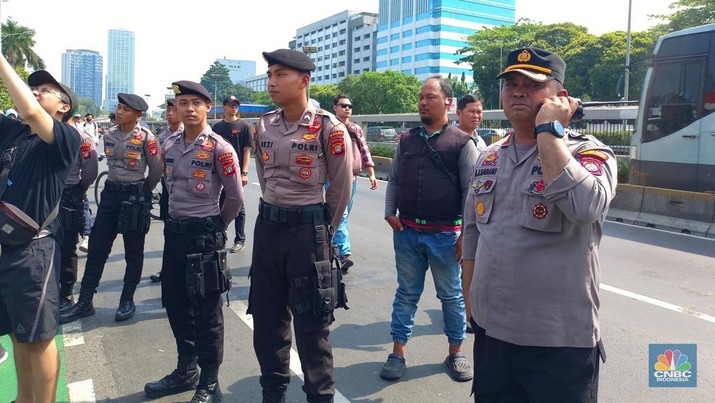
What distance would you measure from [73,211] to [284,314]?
3.10 m

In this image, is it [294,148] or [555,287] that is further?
[294,148]

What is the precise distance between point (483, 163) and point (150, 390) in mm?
2535

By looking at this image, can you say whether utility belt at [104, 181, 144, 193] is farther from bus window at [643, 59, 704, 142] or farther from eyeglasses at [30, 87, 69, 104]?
bus window at [643, 59, 704, 142]

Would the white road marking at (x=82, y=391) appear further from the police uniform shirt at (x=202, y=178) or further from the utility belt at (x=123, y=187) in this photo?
the utility belt at (x=123, y=187)

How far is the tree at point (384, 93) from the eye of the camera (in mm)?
65750

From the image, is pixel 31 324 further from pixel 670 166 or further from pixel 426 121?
pixel 670 166

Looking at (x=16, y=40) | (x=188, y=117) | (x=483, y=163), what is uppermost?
(x=16, y=40)

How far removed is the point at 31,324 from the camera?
2.87 meters

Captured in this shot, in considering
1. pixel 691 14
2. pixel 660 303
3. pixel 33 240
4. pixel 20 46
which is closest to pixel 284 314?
pixel 33 240

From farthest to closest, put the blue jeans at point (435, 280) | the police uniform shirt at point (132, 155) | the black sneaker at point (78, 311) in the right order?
the police uniform shirt at point (132, 155) → the black sneaker at point (78, 311) → the blue jeans at point (435, 280)

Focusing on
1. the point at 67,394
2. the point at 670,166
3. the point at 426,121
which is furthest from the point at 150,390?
the point at 670,166

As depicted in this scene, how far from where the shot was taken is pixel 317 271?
3094 mm

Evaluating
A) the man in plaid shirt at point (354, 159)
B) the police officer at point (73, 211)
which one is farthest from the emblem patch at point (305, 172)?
the man in plaid shirt at point (354, 159)

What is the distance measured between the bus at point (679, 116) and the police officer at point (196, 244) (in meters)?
9.94
